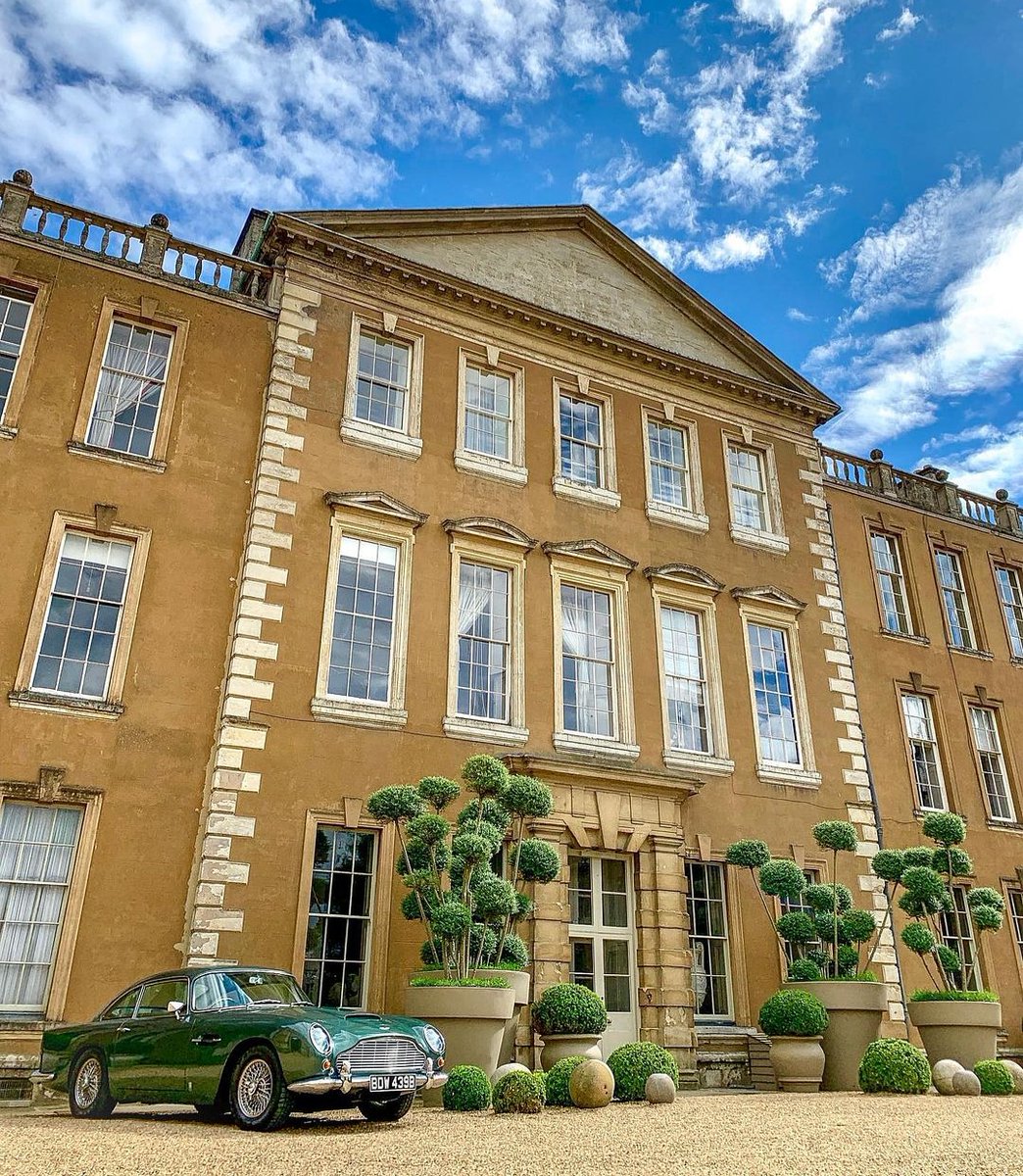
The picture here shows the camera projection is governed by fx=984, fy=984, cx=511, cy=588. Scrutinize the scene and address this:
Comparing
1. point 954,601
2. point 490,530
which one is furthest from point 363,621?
point 954,601

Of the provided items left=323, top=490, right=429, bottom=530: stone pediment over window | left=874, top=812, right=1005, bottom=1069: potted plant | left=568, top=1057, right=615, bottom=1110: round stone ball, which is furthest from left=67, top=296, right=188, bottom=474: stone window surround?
left=874, top=812, right=1005, bottom=1069: potted plant

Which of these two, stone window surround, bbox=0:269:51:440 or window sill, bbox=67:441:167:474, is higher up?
stone window surround, bbox=0:269:51:440

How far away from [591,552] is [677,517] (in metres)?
2.53

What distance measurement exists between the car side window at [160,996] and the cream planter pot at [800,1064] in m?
8.60

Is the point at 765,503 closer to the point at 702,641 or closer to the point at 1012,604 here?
the point at 702,641

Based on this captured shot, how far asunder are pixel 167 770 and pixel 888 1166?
1002cm

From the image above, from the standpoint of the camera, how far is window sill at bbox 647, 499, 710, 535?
1925cm

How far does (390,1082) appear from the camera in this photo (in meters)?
8.75

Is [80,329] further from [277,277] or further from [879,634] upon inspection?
[879,634]

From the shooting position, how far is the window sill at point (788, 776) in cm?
1788

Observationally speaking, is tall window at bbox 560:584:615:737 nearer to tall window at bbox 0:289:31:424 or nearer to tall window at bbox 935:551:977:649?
tall window at bbox 0:289:31:424

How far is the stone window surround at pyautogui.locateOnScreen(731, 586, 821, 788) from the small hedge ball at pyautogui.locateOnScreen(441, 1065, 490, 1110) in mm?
9210

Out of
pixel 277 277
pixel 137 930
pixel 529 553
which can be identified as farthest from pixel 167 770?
pixel 277 277

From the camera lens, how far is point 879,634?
21.7 m
